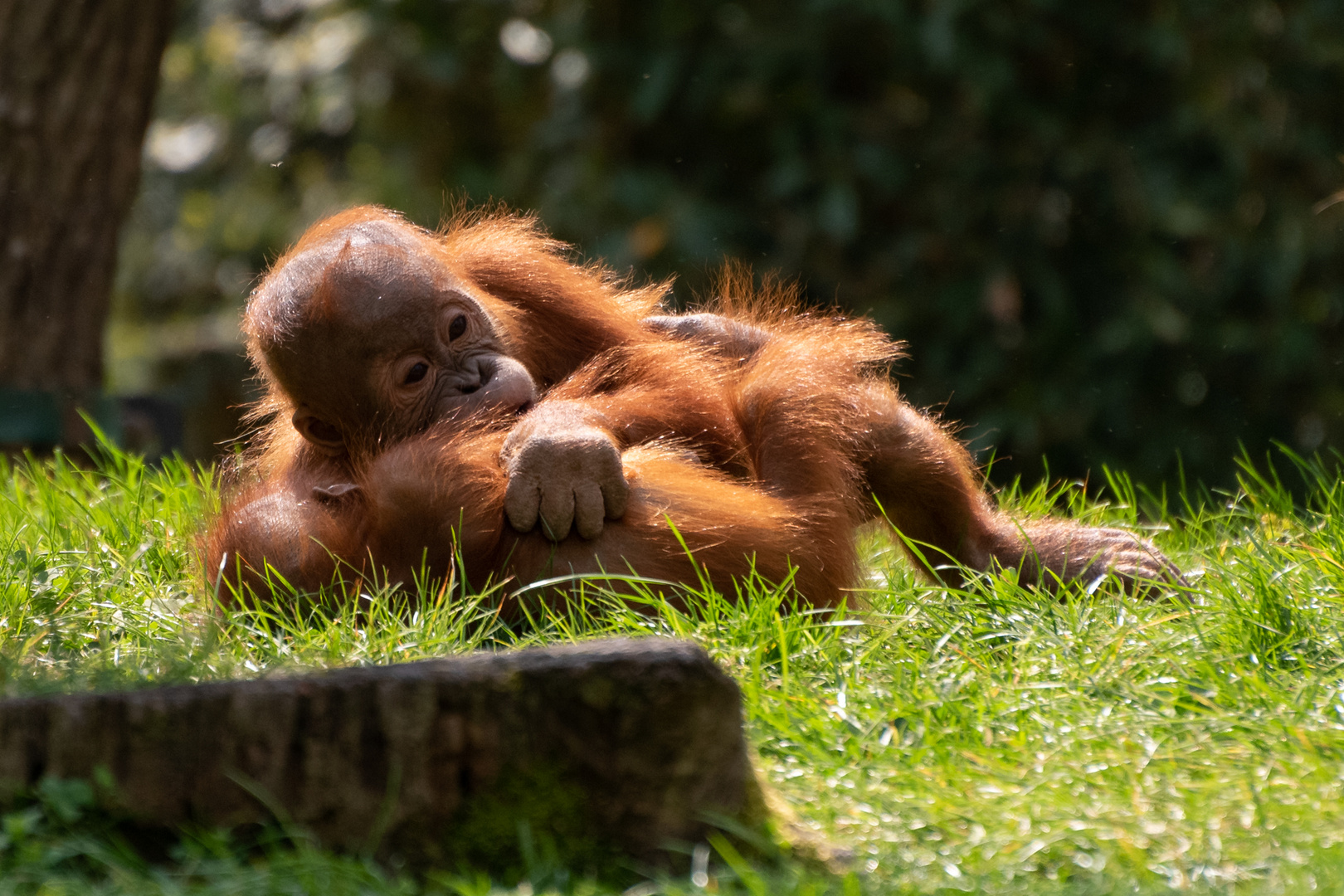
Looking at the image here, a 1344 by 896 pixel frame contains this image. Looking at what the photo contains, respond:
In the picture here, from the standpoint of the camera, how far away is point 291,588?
2.79 m

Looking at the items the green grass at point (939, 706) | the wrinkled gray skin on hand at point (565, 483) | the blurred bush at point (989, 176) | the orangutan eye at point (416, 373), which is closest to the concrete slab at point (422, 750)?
the green grass at point (939, 706)

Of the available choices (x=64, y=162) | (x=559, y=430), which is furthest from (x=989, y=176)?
(x=559, y=430)

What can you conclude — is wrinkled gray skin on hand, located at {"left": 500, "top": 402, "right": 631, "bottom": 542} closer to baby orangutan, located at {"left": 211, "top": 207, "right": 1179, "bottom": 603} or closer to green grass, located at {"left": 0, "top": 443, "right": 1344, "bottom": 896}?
baby orangutan, located at {"left": 211, "top": 207, "right": 1179, "bottom": 603}

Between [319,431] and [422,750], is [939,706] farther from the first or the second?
[319,431]

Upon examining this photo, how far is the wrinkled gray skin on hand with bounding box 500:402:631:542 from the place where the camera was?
8.68 feet

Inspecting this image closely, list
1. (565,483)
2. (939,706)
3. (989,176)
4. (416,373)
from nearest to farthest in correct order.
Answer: (939,706) → (565,483) → (416,373) → (989,176)

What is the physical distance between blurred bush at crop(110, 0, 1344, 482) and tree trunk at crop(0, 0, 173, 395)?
2.56 m

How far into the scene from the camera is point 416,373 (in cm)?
294

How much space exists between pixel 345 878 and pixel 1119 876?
94 cm

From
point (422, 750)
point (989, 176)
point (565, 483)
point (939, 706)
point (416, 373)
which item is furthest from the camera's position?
point (989, 176)

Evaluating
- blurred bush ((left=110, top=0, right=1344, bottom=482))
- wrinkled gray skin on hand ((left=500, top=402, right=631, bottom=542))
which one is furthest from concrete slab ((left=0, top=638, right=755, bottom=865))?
blurred bush ((left=110, top=0, right=1344, bottom=482))

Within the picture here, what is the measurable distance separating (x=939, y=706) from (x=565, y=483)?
0.76 m

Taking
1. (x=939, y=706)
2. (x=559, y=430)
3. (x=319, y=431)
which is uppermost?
(x=559, y=430)

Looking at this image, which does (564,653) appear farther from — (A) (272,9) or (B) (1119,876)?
(A) (272,9)
